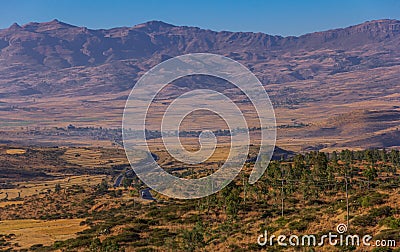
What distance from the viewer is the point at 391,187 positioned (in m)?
34.0

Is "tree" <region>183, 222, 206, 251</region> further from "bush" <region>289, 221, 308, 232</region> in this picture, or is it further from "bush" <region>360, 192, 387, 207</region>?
"bush" <region>360, 192, 387, 207</region>

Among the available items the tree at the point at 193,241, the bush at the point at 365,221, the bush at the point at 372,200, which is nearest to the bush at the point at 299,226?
the bush at the point at 365,221

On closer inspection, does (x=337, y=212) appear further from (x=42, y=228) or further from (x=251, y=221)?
(x=42, y=228)

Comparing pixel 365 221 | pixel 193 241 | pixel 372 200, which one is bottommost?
pixel 193 241

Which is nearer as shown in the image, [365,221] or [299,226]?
[365,221]

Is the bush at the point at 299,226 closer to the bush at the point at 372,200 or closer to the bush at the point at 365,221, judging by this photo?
the bush at the point at 365,221

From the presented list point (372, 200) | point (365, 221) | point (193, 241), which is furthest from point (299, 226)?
point (193, 241)

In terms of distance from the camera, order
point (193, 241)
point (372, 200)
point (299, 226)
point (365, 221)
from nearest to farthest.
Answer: point (365, 221) → point (299, 226) → point (193, 241) → point (372, 200)

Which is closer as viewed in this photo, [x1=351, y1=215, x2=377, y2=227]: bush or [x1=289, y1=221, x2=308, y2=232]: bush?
[x1=351, y1=215, x2=377, y2=227]: bush

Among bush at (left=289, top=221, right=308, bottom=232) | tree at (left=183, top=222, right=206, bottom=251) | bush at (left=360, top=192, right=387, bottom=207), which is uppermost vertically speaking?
bush at (left=360, top=192, right=387, bottom=207)

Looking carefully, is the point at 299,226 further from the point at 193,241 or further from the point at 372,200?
the point at 193,241

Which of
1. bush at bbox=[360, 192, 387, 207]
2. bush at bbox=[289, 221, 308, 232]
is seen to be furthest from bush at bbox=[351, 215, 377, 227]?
bush at bbox=[360, 192, 387, 207]

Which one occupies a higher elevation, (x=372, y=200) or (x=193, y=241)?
(x=372, y=200)

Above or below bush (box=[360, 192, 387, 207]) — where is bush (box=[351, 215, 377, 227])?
below
